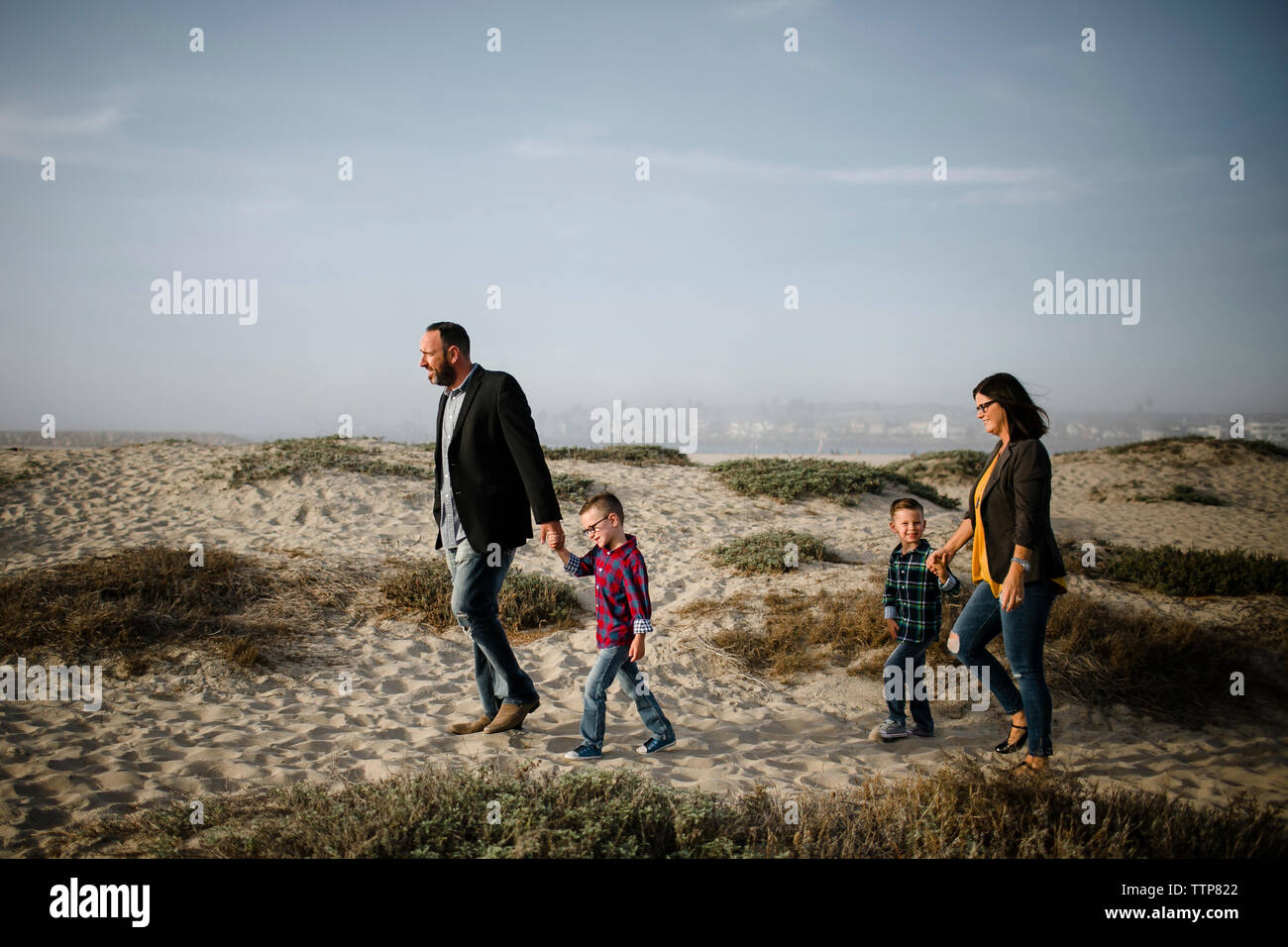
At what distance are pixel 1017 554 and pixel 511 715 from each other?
11.8 ft

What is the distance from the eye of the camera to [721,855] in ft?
11.2

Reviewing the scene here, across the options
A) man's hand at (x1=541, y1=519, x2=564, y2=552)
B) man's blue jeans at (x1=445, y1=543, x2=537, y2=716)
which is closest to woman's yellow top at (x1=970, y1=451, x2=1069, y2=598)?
man's hand at (x1=541, y1=519, x2=564, y2=552)

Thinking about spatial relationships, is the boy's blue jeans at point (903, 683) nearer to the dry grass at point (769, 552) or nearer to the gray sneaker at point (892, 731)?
the gray sneaker at point (892, 731)

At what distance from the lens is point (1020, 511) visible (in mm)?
4391

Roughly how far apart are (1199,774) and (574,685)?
15.8ft

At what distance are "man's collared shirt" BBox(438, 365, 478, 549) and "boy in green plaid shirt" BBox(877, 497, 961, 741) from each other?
3.09m

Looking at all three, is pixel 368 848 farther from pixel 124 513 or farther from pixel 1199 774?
pixel 124 513

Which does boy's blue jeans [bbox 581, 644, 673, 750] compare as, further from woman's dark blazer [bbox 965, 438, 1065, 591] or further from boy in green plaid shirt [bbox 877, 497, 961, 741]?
woman's dark blazer [bbox 965, 438, 1065, 591]

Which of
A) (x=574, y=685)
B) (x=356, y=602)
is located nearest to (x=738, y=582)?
(x=574, y=685)

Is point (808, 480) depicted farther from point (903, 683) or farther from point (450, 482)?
point (450, 482)

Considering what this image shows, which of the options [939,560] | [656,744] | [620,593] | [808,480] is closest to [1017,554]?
[939,560]

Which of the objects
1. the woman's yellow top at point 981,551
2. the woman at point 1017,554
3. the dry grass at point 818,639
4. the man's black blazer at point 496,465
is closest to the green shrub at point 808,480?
the dry grass at point 818,639

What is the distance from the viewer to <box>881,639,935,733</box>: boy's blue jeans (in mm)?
5594

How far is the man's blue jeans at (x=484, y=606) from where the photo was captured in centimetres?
484
